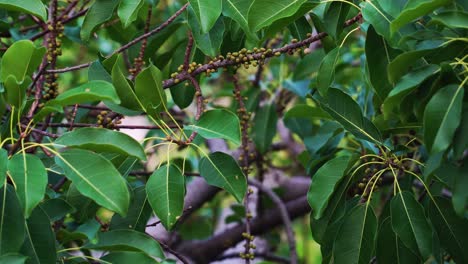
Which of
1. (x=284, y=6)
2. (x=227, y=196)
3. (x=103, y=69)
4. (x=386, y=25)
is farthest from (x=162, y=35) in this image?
(x=227, y=196)

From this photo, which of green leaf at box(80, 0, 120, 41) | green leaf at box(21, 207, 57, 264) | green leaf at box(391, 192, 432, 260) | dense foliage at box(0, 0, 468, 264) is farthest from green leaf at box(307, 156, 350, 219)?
green leaf at box(80, 0, 120, 41)

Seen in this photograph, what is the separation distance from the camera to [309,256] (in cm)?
309

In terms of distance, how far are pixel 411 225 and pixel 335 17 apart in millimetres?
399

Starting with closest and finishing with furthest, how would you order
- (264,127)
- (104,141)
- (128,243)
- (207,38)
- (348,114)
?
(104,141) < (128,243) < (348,114) < (207,38) < (264,127)

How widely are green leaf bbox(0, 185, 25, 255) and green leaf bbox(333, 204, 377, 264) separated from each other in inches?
21.6

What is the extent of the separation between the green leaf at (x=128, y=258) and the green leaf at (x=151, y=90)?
9.8 inches

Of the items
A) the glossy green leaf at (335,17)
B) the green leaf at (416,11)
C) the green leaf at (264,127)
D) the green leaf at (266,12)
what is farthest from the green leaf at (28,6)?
the green leaf at (264,127)

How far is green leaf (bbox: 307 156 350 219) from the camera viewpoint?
1438mm

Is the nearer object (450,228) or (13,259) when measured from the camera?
(13,259)

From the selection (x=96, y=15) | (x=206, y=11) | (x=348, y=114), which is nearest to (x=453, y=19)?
(x=348, y=114)

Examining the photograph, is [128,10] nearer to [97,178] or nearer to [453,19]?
[97,178]

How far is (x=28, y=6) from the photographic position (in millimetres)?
1468

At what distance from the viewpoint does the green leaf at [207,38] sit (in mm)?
1614

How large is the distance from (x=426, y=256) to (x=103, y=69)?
0.70 meters
